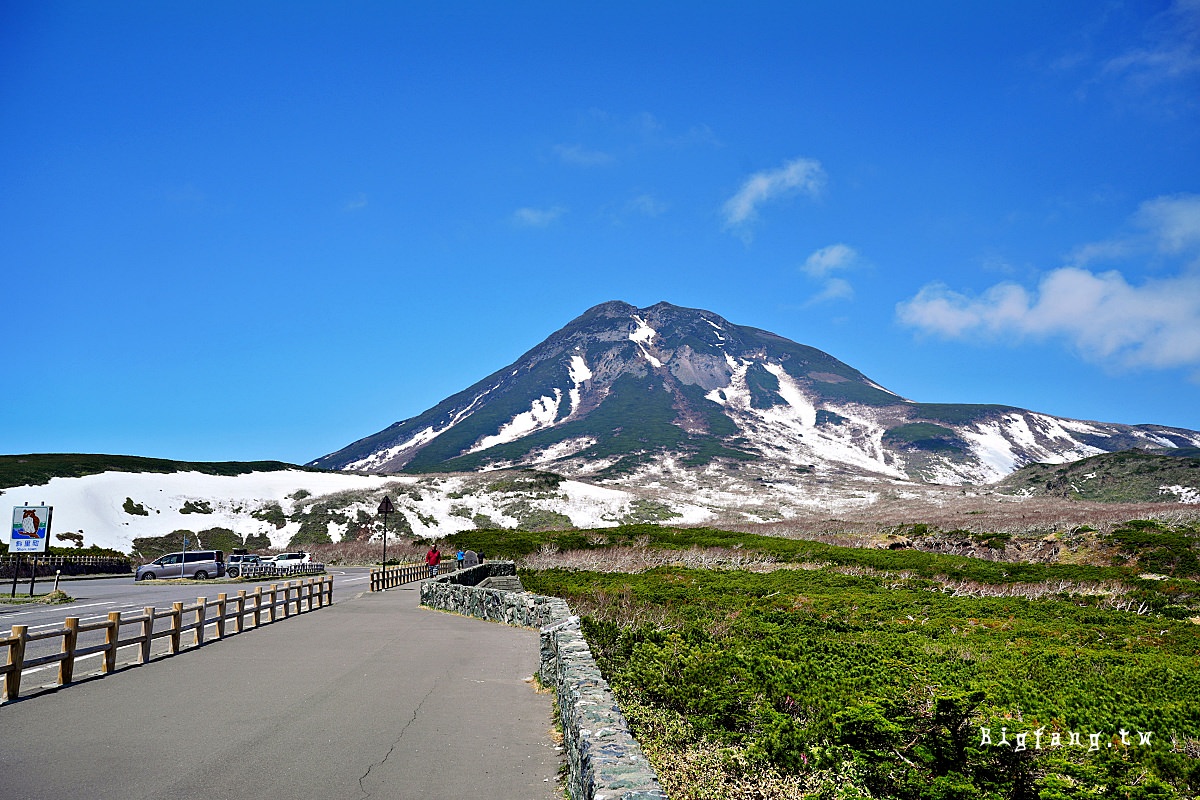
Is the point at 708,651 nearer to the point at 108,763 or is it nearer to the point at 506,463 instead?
the point at 108,763

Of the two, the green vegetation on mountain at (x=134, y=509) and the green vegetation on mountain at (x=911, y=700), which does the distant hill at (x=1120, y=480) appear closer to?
the green vegetation on mountain at (x=911, y=700)

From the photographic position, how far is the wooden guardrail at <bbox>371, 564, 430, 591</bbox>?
109ft

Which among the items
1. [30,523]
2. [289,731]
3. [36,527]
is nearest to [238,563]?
[36,527]

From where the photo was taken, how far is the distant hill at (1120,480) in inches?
Result: 3728

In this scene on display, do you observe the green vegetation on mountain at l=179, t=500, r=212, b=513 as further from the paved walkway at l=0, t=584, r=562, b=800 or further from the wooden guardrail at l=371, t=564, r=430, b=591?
the paved walkway at l=0, t=584, r=562, b=800

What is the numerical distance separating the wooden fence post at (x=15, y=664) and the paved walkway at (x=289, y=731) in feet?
0.73

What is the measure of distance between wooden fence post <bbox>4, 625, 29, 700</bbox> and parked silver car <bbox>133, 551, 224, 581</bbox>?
34.1 meters

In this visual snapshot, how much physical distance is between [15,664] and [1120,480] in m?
123

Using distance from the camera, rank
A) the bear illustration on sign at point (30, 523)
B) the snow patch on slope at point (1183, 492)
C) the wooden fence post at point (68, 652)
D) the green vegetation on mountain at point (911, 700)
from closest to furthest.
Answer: the green vegetation on mountain at point (911, 700), the wooden fence post at point (68, 652), the bear illustration on sign at point (30, 523), the snow patch on slope at point (1183, 492)

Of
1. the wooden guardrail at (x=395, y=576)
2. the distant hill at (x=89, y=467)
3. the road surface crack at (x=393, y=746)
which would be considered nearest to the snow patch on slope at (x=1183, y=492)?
the wooden guardrail at (x=395, y=576)

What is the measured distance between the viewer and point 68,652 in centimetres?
1132

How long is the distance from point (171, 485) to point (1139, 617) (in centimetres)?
8530

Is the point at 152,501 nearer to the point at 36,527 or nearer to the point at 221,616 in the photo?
the point at 36,527

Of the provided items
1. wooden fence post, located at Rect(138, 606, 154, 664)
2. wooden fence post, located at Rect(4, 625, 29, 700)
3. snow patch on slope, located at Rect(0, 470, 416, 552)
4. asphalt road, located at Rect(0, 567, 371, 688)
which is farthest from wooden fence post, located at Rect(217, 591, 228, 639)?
snow patch on slope, located at Rect(0, 470, 416, 552)
